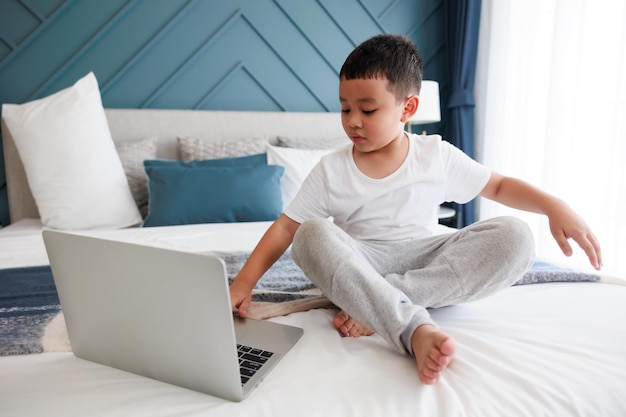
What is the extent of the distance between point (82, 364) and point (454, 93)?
268cm

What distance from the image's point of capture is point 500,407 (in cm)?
62

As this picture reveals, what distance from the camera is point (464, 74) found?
2715mm

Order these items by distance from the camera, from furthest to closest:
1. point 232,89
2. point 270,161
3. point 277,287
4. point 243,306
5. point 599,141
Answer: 1. point 232,89
2. point 270,161
3. point 599,141
4. point 277,287
5. point 243,306

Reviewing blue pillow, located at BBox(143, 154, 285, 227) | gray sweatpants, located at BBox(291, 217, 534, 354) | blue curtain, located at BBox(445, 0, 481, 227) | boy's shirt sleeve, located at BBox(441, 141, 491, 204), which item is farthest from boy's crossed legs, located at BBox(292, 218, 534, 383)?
blue curtain, located at BBox(445, 0, 481, 227)

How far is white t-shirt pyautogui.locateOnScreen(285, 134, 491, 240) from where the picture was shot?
1128 millimetres

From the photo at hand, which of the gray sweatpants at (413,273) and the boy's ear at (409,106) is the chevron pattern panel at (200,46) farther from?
the gray sweatpants at (413,273)

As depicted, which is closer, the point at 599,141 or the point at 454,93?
the point at 599,141

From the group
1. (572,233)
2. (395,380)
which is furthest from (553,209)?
(395,380)

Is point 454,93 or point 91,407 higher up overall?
point 454,93

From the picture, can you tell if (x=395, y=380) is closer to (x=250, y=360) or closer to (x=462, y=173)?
(x=250, y=360)

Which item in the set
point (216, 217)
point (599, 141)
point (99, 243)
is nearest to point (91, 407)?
point (99, 243)

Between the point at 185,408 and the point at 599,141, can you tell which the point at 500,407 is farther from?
the point at 599,141

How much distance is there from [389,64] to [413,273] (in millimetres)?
540

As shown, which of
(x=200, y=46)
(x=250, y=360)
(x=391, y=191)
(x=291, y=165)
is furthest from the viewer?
(x=200, y=46)
